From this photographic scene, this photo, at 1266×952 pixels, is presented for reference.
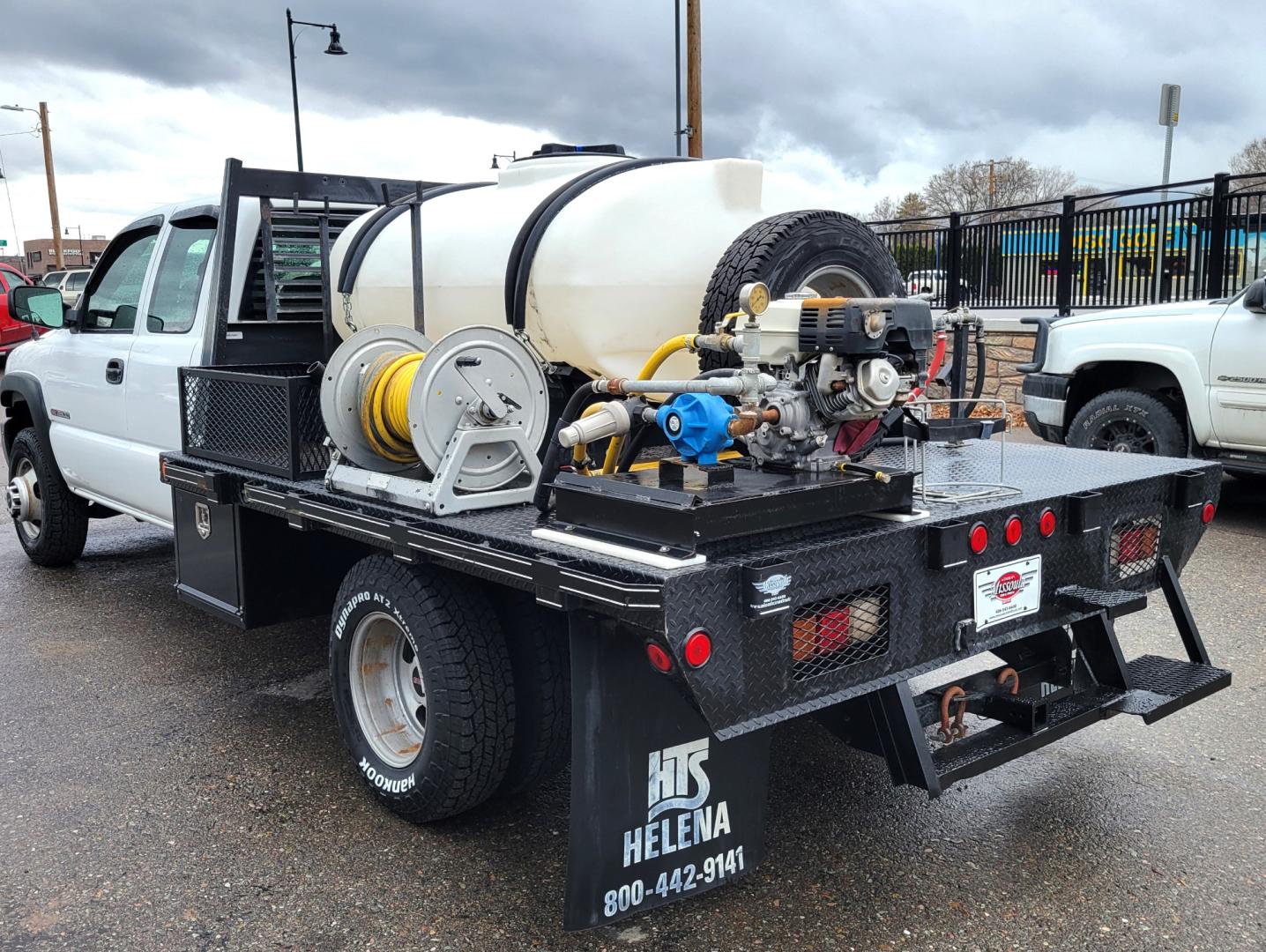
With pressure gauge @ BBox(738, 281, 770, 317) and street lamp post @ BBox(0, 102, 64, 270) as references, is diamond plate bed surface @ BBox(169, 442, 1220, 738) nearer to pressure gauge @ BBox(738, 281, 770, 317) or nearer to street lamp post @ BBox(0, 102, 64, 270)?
pressure gauge @ BBox(738, 281, 770, 317)

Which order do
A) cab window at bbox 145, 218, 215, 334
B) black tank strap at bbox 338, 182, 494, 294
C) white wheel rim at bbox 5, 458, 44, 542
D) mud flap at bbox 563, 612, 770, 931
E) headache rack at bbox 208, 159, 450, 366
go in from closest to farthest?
mud flap at bbox 563, 612, 770, 931, headache rack at bbox 208, 159, 450, 366, black tank strap at bbox 338, 182, 494, 294, cab window at bbox 145, 218, 215, 334, white wheel rim at bbox 5, 458, 44, 542

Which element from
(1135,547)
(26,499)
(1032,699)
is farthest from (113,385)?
(1135,547)

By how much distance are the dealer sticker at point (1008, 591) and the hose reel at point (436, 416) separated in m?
1.30

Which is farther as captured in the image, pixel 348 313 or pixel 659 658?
pixel 348 313

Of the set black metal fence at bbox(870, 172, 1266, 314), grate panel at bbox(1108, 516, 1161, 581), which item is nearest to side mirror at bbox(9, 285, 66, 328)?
grate panel at bbox(1108, 516, 1161, 581)

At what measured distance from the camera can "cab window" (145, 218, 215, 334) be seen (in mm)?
5082

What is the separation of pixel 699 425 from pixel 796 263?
107cm

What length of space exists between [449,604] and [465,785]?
0.50 meters

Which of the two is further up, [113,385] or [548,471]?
[113,385]

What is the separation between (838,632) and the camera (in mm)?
2773

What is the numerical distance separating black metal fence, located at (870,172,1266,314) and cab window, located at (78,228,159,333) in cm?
757

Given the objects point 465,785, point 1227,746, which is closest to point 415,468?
point 465,785

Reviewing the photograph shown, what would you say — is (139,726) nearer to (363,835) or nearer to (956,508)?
(363,835)

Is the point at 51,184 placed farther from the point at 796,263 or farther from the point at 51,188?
the point at 796,263
